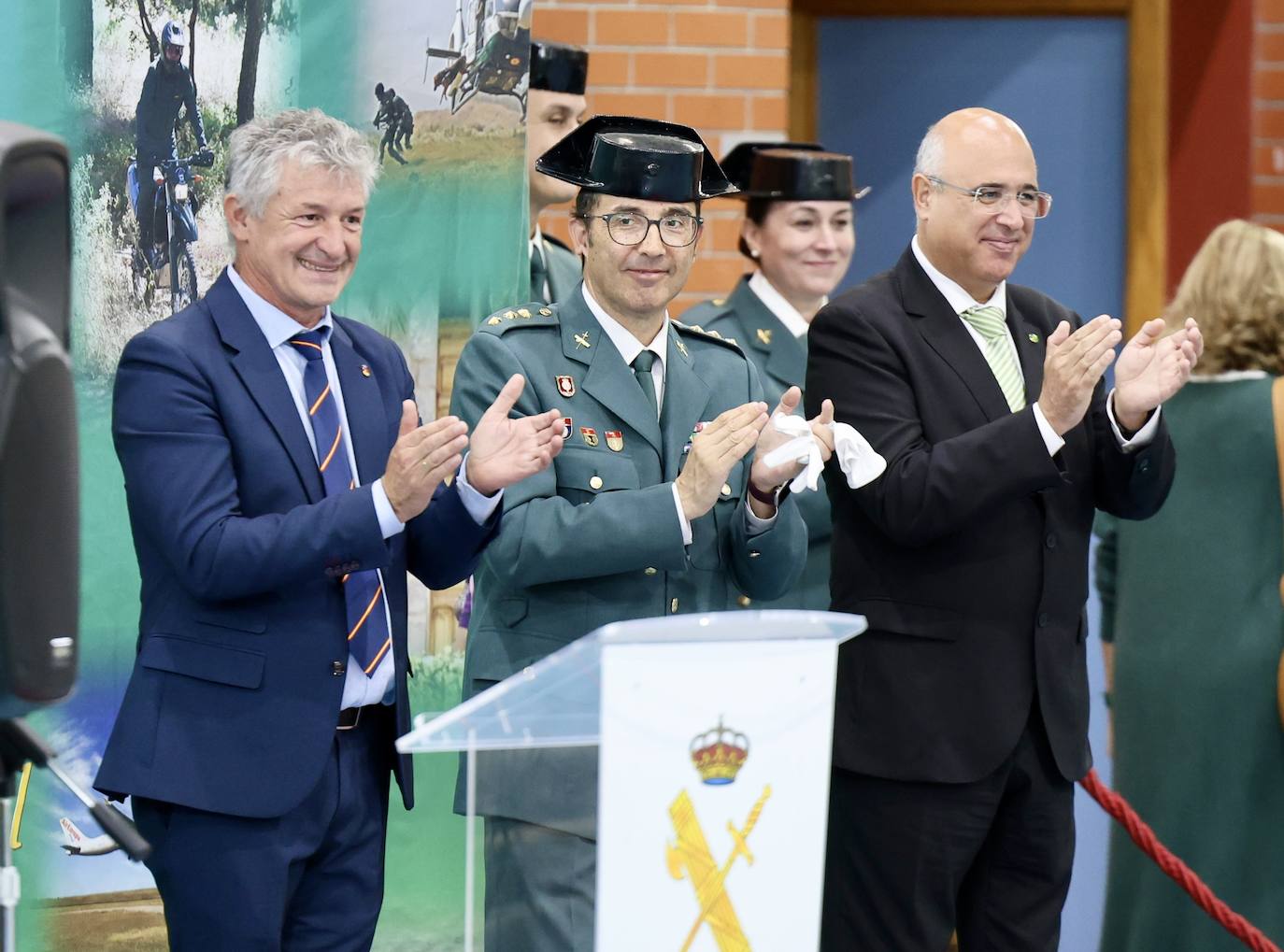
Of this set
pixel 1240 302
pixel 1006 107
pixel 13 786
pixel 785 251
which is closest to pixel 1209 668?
pixel 1240 302

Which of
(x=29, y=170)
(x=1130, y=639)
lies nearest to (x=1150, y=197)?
(x=1130, y=639)

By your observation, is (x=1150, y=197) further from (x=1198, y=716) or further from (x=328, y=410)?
(x=328, y=410)

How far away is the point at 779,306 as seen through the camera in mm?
3967

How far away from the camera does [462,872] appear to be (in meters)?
2.74

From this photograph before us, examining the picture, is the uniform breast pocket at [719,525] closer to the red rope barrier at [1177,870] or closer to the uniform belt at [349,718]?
the uniform belt at [349,718]

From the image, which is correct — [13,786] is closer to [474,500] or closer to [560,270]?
[474,500]

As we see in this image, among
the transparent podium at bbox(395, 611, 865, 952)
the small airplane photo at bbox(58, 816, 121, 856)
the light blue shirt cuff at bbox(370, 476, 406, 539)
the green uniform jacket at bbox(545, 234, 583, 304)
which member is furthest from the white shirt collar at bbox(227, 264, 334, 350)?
the green uniform jacket at bbox(545, 234, 583, 304)

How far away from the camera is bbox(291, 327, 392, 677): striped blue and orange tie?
246cm

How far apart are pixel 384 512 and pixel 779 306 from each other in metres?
1.80

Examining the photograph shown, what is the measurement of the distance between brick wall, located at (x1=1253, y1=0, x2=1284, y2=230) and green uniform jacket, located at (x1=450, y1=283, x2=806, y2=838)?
317 centimetres

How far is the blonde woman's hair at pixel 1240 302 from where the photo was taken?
10.9ft

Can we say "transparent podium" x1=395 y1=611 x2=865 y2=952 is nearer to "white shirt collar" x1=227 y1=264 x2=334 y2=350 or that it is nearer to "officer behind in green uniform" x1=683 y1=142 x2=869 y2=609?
"white shirt collar" x1=227 y1=264 x2=334 y2=350

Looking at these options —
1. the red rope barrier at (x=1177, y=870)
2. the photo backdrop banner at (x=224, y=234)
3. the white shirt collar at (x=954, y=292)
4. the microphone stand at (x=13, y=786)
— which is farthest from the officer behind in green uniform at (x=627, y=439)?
the red rope barrier at (x=1177, y=870)

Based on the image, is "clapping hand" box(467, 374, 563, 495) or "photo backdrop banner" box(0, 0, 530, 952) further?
"photo backdrop banner" box(0, 0, 530, 952)
